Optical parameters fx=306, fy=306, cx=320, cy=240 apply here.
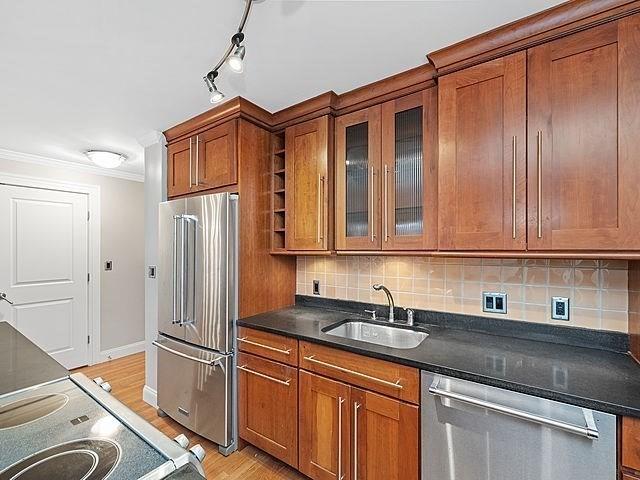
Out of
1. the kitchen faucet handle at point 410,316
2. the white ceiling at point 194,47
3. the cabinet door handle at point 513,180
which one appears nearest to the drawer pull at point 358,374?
the kitchen faucet handle at point 410,316

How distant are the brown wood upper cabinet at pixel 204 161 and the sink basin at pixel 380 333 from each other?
1260 mm

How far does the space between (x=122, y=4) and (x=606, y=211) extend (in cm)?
211

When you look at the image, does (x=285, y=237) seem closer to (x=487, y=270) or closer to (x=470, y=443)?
(x=487, y=270)

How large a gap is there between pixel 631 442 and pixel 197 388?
2.23 metres

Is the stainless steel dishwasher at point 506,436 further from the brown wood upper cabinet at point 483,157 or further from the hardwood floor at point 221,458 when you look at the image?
the hardwood floor at point 221,458

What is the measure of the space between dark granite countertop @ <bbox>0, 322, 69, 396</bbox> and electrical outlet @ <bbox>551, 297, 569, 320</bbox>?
2236mm

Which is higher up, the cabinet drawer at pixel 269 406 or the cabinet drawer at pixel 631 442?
the cabinet drawer at pixel 631 442

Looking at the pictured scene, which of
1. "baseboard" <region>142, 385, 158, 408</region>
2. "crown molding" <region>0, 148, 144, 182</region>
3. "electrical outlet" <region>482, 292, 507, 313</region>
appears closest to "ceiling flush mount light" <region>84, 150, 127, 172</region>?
"crown molding" <region>0, 148, 144, 182</region>

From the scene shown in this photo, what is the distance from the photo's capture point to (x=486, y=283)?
179 centimetres

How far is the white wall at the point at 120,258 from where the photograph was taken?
3.70m

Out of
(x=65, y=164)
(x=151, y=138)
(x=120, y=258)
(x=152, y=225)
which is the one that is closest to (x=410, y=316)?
(x=152, y=225)

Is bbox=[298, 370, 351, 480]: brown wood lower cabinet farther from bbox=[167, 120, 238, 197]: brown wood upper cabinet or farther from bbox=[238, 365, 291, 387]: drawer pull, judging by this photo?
bbox=[167, 120, 238, 197]: brown wood upper cabinet

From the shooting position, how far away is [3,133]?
2590mm

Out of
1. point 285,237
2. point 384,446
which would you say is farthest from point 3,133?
point 384,446
